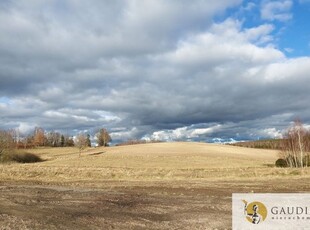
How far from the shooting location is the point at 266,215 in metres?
14.2

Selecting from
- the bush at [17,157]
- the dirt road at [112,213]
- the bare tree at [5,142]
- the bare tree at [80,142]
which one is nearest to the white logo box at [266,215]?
the dirt road at [112,213]

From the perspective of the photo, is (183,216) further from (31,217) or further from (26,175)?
(26,175)

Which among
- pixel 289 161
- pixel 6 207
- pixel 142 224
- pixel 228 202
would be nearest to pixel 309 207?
pixel 228 202

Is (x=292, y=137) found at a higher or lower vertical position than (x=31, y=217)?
higher

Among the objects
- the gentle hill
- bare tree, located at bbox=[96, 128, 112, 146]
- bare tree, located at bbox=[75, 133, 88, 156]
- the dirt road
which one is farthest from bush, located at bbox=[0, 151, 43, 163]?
bare tree, located at bbox=[96, 128, 112, 146]

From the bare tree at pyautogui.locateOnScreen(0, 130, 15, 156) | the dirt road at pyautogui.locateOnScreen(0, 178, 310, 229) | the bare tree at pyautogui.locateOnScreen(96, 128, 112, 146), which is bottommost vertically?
the dirt road at pyautogui.locateOnScreen(0, 178, 310, 229)

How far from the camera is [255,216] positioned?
1393 cm

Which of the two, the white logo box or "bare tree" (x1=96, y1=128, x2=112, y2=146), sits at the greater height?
"bare tree" (x1=96, y1=128, x2=112, y2=146)

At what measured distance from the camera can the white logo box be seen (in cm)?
1333

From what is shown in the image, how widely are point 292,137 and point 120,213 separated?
65745mm

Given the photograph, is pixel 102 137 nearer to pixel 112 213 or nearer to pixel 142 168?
pixel 142 168

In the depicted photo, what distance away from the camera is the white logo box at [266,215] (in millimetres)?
13328

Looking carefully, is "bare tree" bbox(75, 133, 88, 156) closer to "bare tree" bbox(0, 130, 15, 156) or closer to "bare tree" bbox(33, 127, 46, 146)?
"bare tree" bbox(0, 130, 15, 156)

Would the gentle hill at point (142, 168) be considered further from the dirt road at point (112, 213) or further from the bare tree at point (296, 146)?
the dirt road at point (112, 213)
